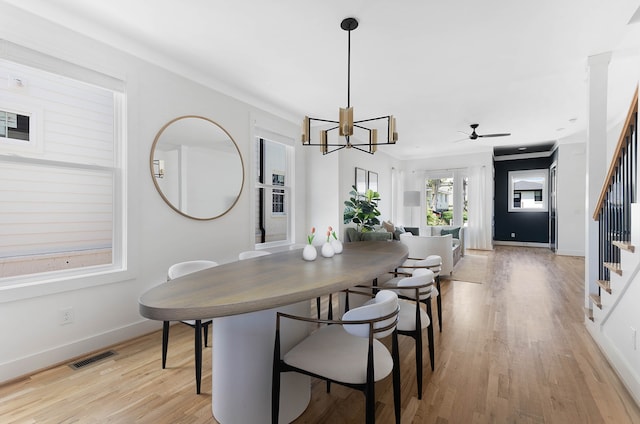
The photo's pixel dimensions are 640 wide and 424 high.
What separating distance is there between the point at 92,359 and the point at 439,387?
2.58m

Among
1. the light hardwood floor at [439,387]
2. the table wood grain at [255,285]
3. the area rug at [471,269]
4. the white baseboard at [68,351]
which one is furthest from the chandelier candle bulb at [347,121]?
the area rug at [471,269]

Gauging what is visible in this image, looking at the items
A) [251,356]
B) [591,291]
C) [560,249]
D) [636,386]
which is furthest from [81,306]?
[560,249]

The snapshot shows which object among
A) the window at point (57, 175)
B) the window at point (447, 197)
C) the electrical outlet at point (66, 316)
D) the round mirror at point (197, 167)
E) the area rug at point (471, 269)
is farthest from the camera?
the window at point (447, 197)

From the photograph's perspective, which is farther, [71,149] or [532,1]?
[71,149]

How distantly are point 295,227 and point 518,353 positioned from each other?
129 inches

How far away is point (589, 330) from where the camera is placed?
2.82 metres

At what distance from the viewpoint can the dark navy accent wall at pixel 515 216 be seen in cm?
862

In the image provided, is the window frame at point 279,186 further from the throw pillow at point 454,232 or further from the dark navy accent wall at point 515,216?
the dark navy accent wall at point 515,216

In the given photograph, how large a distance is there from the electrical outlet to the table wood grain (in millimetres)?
1399

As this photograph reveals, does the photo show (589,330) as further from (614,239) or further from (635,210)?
(635,210)

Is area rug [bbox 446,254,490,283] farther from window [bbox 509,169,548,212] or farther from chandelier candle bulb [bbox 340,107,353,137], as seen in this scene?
chandelier candle bulb [bbox 340,107,353,137]

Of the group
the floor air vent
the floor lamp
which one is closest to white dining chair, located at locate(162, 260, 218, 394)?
the floor air vent

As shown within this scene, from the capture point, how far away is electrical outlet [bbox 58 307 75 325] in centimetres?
232

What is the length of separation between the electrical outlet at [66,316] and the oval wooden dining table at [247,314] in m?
1.40
